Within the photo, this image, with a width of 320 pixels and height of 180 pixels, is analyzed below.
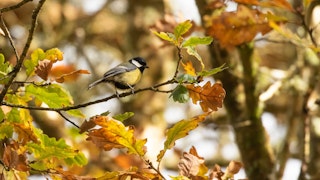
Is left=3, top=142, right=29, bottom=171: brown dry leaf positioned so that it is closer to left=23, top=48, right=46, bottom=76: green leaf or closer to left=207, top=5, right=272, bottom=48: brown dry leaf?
left=23, top=48, right=46, bottom=76: green leaf

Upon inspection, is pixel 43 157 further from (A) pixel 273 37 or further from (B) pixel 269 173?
(A) pixel 273 37

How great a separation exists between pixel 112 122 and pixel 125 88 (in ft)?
1.87

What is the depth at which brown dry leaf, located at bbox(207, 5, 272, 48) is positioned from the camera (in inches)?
74.9

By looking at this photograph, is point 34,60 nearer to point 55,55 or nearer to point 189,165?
point 55,55

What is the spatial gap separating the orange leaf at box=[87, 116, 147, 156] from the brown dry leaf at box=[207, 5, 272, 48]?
27.7 inches

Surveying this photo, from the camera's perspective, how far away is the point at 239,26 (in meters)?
1.93

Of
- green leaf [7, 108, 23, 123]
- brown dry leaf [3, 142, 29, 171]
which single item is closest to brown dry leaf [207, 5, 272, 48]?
green leaf [7, 108, 23, 123]

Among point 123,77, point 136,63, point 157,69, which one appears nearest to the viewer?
point 123,77

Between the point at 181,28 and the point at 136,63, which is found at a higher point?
the point at 181,28

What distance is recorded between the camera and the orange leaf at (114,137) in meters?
1.29

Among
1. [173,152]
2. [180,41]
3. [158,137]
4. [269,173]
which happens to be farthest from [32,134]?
[173,152]

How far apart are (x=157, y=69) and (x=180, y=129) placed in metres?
2.54

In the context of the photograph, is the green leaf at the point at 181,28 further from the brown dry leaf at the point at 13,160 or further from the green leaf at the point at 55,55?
the brown dry leaf at the point at 13,160

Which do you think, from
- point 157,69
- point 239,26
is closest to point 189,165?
point 239,26
